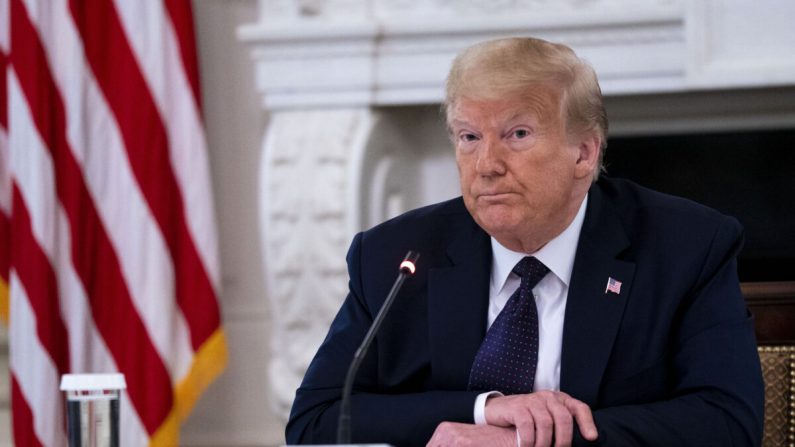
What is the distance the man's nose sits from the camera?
2.10 m

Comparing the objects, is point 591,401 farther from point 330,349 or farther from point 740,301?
point 330,349

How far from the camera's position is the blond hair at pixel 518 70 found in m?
2.10

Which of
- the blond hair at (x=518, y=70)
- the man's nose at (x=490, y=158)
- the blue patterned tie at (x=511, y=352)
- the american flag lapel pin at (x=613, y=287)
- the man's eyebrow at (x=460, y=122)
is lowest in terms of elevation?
the blue patterned tie at (x=511, y=352)

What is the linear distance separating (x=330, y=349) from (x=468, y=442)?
1.34 ft

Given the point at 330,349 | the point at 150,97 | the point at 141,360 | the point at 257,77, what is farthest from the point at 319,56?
the point at 330,349

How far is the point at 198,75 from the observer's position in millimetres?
3889

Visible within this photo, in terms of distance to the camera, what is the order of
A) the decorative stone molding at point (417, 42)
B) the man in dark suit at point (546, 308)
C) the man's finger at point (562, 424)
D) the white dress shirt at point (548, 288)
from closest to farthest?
the man's finger at point (562, 424) → the man in dark suit at point (546, 308) → the white dress shirt at point (548, 288) → the decorative stone molding at point (417, 42)

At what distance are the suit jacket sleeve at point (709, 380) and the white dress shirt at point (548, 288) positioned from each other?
0.43ft

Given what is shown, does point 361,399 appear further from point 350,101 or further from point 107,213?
point 107,213

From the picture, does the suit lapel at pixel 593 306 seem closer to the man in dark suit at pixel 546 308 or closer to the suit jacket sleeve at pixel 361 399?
the man in dark suit at pixel 546 308

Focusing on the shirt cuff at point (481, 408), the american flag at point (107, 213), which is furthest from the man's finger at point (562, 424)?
the american flag at point (107, 213)

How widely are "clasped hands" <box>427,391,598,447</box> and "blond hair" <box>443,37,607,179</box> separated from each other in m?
0.49

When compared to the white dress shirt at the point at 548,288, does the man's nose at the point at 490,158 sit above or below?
above

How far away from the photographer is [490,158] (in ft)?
6.91
